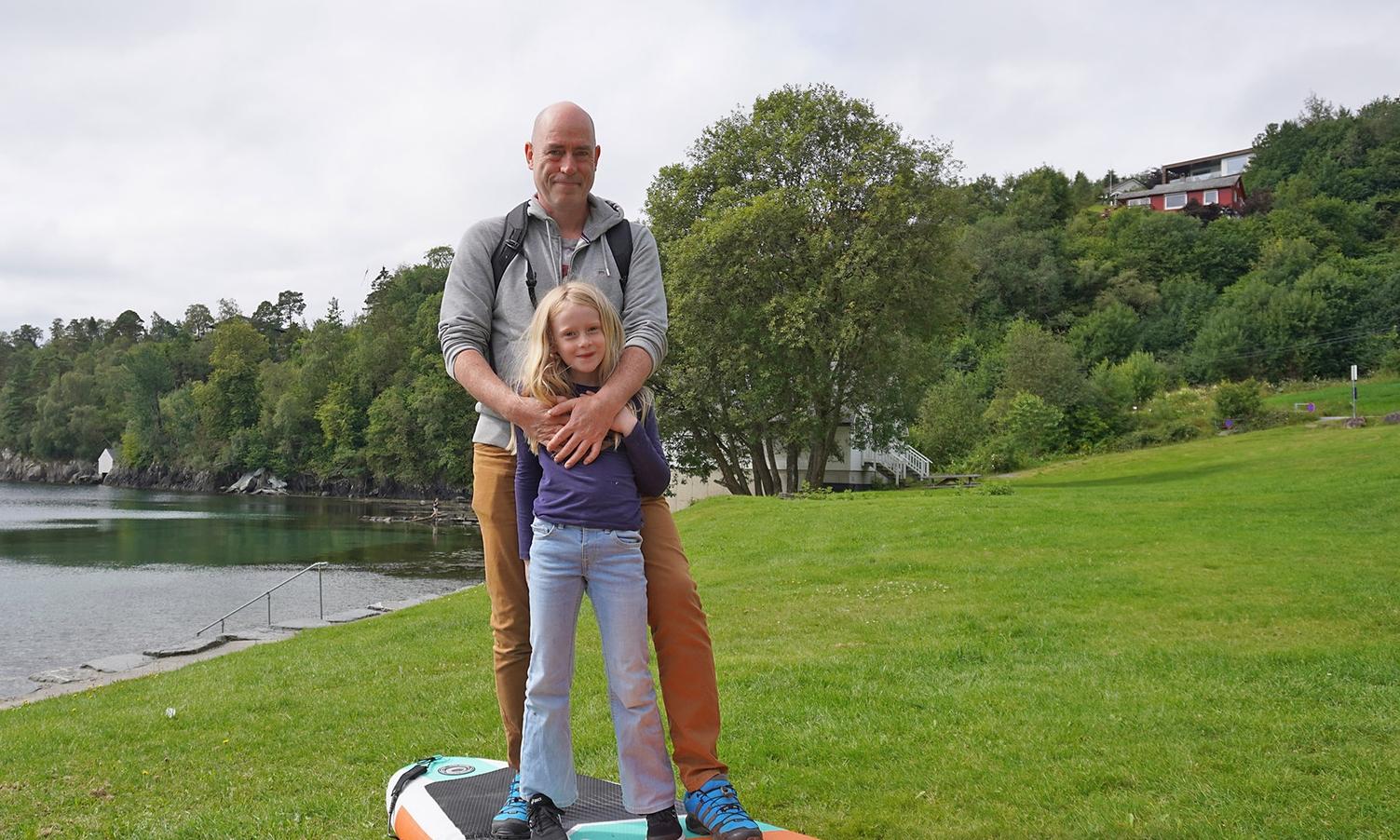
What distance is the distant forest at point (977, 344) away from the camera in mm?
32250

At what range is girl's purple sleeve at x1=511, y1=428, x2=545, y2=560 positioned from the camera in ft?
11.9

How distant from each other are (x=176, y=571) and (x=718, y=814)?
104ft

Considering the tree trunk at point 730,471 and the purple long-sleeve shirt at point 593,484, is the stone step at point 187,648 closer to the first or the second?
the purple long-sleeve shirt at point 593,484

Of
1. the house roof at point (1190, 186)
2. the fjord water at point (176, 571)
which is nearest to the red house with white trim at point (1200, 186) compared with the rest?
the house roof at point (1190, 186)

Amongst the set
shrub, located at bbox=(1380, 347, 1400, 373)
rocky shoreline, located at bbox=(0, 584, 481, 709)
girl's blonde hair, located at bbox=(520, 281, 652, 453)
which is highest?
shrub, located at bbox=(1380, 347, 1400, 373)

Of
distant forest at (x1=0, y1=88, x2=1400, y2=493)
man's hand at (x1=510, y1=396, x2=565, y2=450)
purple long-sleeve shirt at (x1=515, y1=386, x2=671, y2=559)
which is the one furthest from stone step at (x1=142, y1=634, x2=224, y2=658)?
distant forest at (x1=0, y1=88, x2=1400, y2=493)

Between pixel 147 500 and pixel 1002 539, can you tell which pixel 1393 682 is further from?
pixel 147 500

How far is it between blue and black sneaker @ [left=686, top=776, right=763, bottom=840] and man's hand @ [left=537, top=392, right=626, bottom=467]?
1298mm

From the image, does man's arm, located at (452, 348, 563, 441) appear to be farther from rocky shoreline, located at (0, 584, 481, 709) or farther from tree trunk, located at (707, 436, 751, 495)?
tree trunk, located at (707, 436, 751, 495)

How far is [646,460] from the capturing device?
3613 mm

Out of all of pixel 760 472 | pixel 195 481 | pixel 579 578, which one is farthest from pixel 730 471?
pixel 195 481

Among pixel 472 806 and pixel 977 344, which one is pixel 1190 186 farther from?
pixel 472 806

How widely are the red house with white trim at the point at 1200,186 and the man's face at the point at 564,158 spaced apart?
319ft

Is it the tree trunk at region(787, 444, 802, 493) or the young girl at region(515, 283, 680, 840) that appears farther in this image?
the tree trunk at region(787, 444, 802, 493)
